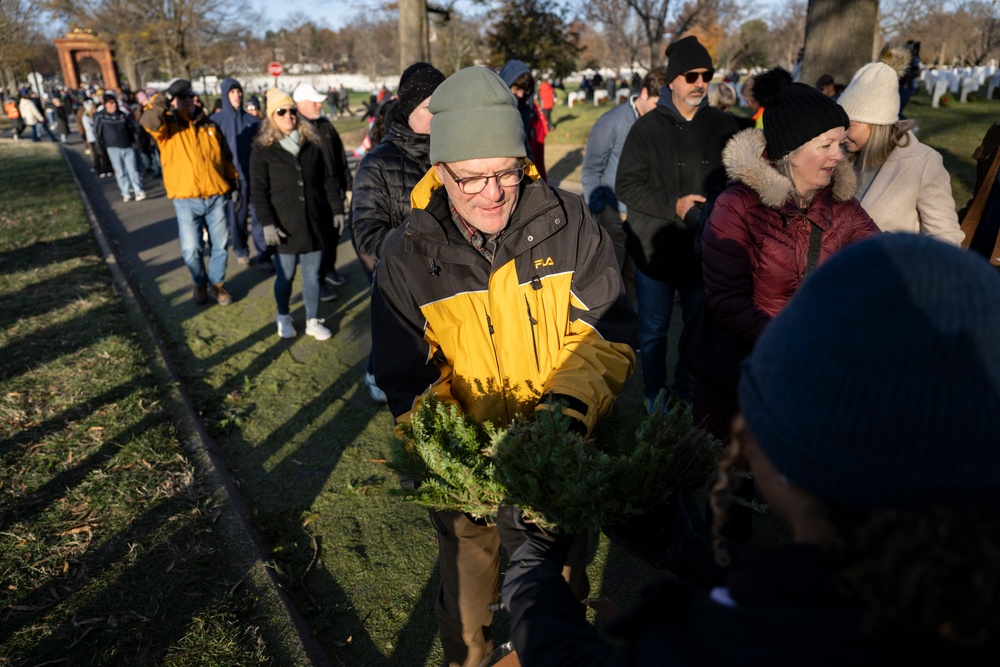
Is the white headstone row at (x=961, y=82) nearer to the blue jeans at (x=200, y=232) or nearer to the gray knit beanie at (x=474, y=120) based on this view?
the blue jeans at (x=200, y=232)

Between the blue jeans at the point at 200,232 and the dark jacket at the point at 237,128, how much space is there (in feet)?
3.40

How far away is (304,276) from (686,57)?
149 inches

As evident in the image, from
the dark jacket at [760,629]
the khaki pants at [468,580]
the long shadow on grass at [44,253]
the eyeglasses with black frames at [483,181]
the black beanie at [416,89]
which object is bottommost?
the long shadow on grass at [44,253]

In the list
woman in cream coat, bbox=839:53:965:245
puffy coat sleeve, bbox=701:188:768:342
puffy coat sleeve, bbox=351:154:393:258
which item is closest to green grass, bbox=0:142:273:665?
puffy coat sleeve, bbox=351:154:393:258

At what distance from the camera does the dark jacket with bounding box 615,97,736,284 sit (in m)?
4.30

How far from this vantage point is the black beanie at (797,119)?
2.71 m

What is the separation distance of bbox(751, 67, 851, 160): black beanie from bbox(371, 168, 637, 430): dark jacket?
1070 millimetres

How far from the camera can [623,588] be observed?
3.27m

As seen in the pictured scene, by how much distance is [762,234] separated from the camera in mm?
2768

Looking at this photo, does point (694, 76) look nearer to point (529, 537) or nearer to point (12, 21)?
point (529, 537)

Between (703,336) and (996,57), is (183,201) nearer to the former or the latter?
(703,336)

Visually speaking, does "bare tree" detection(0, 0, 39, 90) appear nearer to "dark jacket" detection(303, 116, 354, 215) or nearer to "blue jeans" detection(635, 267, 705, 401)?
"dark jacket" detection(303, 116, 354, 215)

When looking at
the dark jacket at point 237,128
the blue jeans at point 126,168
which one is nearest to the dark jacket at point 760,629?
the dark jacket at point 237,128

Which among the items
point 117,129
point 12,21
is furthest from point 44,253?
point 12,21
